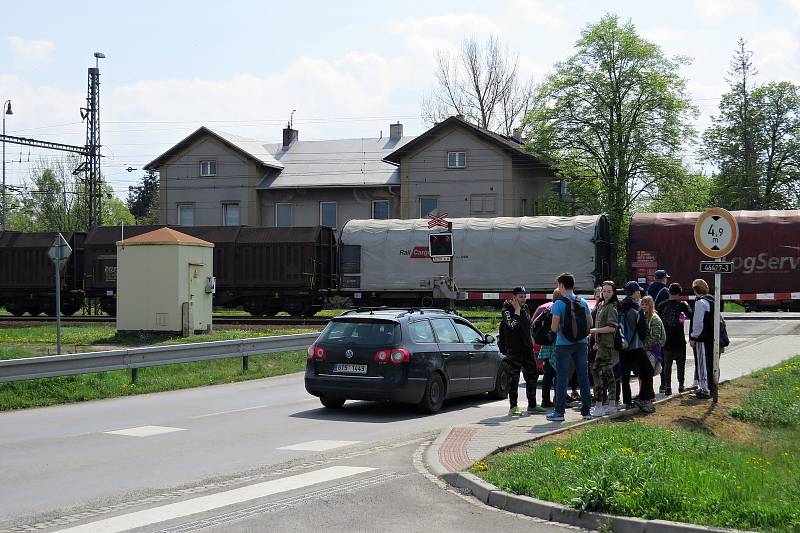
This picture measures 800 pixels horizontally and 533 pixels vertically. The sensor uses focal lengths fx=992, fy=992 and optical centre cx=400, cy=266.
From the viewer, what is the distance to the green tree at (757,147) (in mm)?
64062

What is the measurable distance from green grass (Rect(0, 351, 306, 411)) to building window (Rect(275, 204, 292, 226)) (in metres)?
39.0

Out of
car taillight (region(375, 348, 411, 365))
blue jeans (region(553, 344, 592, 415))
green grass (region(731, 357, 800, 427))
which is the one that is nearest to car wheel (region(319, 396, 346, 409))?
car taillight (region(375, 348, 411, 365))

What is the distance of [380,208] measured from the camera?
6031 cm

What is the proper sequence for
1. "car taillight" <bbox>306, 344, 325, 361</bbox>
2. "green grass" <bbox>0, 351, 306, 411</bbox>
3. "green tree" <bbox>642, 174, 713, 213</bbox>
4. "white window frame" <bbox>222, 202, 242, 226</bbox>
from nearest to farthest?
1. "car taillight" <bbox>306, 344, 325, 361</bbox>
2. "green grass" <bbox>0, 351, 306, 411</bbox>
3. "green tree" <bbox>642, 174, 713, 213</bbox>
4. "white window frame" <bbox>222, 202, 242, 226</bbox>

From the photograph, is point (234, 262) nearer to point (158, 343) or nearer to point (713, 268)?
point (158, 343)

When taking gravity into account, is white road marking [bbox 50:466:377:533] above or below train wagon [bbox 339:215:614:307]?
below

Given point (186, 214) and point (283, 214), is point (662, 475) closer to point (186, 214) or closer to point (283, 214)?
point (283, 214)

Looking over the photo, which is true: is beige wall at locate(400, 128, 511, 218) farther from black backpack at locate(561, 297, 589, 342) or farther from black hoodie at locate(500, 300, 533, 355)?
black backpack at locate(561, 297, 589, 342)

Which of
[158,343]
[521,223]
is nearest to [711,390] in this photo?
[158,343]

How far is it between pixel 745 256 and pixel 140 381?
83.8 feet

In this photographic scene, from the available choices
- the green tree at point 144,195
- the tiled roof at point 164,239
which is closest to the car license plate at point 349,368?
the tiled roof at point 164,239

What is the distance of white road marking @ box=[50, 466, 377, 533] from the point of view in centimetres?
706

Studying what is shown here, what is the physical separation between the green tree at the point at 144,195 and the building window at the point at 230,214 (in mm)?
A: 52624

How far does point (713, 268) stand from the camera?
1368cm
